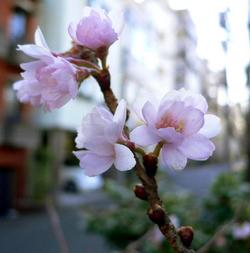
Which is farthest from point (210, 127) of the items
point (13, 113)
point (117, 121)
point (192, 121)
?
point (13, 113)

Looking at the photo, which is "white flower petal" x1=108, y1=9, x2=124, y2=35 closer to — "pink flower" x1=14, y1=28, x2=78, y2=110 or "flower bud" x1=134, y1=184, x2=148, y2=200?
"pink flower" x1=14, y1=28, x2=78, y2=110

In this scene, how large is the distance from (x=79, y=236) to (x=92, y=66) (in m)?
7.28

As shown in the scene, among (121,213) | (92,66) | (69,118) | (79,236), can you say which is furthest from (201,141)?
(69,118)

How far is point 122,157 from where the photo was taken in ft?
1.82

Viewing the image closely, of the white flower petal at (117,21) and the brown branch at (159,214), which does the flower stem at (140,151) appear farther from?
the white flower petal at (117,21)

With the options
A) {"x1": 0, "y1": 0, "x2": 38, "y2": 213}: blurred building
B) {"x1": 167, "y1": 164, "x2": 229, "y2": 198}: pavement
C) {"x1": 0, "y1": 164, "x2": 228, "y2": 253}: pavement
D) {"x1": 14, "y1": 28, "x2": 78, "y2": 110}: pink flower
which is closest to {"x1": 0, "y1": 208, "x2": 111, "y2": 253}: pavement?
{"x1": 0, "y1": 164, "x2": 228, "y2": 253}: pavement

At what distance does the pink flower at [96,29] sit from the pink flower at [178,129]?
0.44 ft

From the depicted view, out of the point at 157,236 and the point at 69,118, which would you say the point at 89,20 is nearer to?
the point at 157,236

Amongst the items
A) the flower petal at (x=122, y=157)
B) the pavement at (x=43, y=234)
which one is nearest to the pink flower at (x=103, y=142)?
the flower petal at (x=122, y=157)

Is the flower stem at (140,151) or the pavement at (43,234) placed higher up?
the flower stem at (140,151)

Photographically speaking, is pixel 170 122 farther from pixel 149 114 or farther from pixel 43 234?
pixel 43 234

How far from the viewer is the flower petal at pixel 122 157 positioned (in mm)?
548

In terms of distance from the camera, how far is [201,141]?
582mm

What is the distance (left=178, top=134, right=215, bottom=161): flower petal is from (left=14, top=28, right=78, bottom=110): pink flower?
0.56ft
